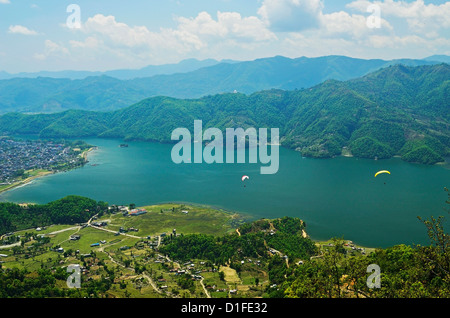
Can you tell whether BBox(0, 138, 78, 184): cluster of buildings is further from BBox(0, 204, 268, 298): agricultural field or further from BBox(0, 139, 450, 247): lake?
BBox(0, 204, 268, 298): agricultural field

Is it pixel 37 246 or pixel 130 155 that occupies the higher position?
pixel 130 155

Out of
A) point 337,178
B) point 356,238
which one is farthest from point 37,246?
point 337,178

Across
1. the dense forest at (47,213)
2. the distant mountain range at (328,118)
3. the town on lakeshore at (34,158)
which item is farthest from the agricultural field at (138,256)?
the distant mountain range at (328,118)

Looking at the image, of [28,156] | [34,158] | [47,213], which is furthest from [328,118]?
[47,213]

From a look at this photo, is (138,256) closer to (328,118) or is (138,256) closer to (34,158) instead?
(34,158)

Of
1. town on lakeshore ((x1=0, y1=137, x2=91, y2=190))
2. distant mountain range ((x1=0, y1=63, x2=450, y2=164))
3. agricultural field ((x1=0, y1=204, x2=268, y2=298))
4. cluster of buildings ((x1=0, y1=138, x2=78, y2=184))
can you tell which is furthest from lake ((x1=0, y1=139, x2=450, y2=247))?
distant mountain range ((x1=0, y1=63, x2=450, y2=164))

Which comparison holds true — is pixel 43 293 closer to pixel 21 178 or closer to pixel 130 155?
pixel 21 178
